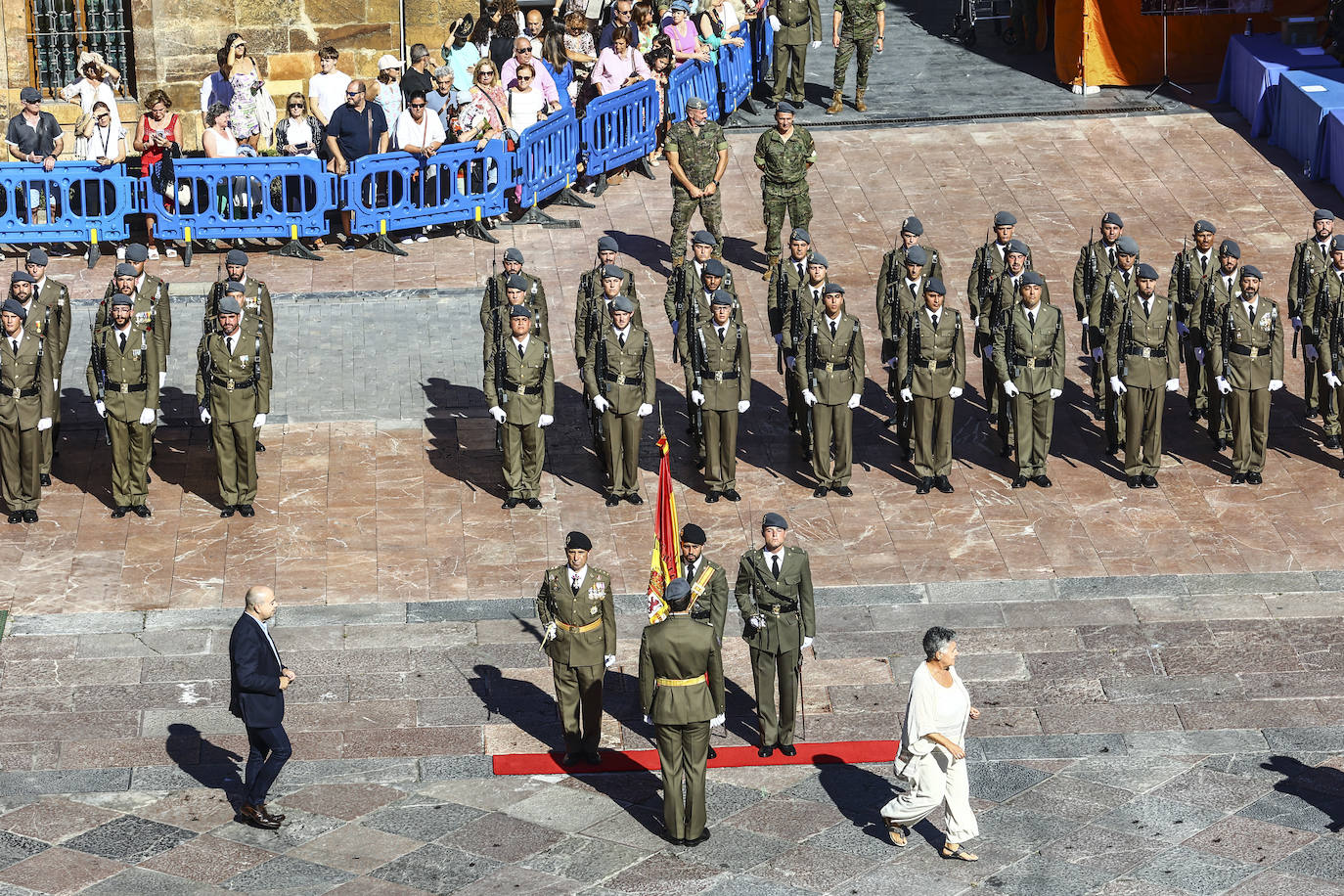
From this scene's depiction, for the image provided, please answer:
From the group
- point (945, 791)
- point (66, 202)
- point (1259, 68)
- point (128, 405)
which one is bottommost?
point (945, 791)

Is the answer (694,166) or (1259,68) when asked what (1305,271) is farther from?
(1259,68)

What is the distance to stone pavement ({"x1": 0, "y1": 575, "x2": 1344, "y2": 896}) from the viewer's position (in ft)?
41.8

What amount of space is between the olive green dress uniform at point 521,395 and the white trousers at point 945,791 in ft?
18.7

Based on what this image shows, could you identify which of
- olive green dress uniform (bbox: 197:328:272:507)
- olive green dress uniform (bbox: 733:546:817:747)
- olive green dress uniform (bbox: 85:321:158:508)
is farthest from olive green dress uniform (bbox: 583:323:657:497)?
olive green dress uniform (bbox: 733:546:817:747)

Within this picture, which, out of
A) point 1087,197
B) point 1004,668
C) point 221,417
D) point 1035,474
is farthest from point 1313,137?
point 221,417

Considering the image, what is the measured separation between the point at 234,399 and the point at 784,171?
6.89 m

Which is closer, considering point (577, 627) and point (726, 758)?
point (577, 627)

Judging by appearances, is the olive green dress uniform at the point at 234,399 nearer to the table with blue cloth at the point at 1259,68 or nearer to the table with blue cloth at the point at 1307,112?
the table with blue cloth at the point at 1307,112

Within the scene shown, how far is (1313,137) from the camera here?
24.7 meters

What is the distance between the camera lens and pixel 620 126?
2494cm

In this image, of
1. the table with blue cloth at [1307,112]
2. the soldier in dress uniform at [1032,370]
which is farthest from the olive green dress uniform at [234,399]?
the table with blue cloth at [1307,112]

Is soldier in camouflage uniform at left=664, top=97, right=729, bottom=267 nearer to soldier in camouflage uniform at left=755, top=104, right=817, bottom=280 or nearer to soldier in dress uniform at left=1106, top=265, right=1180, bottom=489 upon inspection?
soldier in camouflage uniform at left=755, top=104, right=817, bottom=280

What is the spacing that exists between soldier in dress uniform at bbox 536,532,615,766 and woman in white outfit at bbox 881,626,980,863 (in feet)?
6.93

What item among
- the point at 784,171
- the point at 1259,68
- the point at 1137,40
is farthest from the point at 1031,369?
the point at 1137,40
